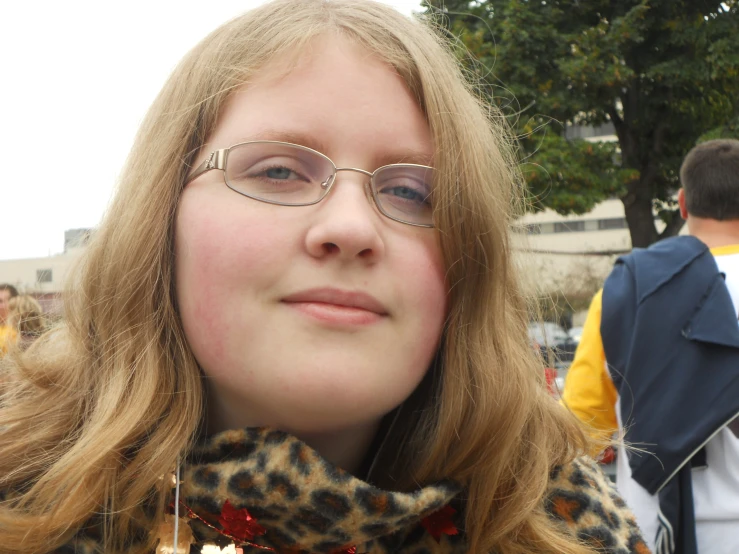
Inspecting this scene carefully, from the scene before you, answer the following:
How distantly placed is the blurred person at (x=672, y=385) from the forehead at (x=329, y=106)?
4.68 ft

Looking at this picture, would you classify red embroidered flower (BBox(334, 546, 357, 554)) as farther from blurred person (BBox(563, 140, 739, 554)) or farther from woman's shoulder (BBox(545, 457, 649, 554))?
blurred person (BBox(563, 140, 739, 554))

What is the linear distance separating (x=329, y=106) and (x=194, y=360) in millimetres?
501

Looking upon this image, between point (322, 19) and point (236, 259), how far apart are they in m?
0.52

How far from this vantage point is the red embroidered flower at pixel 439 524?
142 centimetres

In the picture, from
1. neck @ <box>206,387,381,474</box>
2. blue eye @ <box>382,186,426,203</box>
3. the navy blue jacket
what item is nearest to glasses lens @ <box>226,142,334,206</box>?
blue eye @ <box>382,186,426,203</box>

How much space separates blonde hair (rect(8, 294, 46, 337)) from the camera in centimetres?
176

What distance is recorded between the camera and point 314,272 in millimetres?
1196

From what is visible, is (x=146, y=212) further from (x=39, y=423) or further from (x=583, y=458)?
(x=583, y=458)

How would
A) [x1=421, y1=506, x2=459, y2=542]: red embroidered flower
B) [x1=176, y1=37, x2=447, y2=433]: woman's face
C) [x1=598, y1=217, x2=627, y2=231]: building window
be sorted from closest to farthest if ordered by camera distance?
[x1=176, y1=37, x2=447, y2=433]: woman's face, [x1=421, y1=506, x2=459, y2=542]: red embroidered flower, [x1=598, y1=217, x2=627, y2=231]: building window

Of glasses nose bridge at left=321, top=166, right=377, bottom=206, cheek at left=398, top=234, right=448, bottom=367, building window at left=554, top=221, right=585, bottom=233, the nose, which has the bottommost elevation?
building window at left=554, top=221, right=585, bottom=233

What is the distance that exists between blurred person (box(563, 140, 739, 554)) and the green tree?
20.5 ft

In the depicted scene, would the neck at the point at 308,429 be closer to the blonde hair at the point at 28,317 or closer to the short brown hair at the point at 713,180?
the blonde hair at the point at 28,317

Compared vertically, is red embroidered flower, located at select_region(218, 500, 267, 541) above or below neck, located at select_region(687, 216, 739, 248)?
below

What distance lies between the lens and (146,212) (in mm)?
1337
